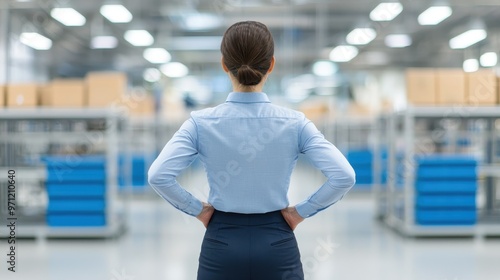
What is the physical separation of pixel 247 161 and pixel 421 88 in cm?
431

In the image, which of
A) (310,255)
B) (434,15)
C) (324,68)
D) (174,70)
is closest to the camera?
(310,255)

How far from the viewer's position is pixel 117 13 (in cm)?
1080

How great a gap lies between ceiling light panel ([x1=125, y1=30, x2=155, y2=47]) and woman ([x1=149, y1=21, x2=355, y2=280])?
39.7ft

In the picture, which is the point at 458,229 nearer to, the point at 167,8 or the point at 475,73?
the point at 475,73

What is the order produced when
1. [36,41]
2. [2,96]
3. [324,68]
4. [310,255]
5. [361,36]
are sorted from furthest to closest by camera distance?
[324,68], [361,36], [36,41], [2,96], [310,255]

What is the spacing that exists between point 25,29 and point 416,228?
9.93m

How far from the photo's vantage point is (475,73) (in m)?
5.09

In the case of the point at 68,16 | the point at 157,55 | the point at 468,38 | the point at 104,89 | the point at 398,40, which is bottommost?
the point at 104,89

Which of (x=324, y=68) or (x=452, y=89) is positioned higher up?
(x=324, y=68)

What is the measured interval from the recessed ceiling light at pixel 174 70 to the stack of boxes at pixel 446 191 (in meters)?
12.7

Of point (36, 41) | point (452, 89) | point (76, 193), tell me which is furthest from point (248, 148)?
point (36, 41)

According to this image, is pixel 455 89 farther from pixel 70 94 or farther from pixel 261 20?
pixel 261 20

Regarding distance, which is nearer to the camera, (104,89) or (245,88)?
(245,88)

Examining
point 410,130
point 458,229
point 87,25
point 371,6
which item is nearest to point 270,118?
point 410,130
